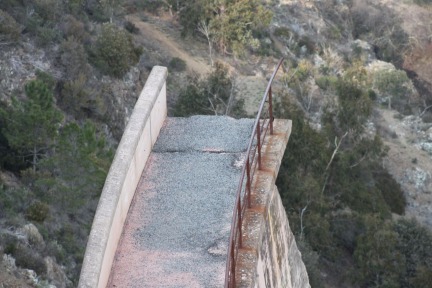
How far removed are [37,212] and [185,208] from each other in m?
6.70

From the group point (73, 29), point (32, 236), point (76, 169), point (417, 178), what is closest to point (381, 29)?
point (417, 178)

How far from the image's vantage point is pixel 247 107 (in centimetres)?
2959

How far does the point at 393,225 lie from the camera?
2478 centimetres

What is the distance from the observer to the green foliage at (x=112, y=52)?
22.9 m

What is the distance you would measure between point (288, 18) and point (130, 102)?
21.4m

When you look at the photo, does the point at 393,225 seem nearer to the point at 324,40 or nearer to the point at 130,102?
the point at 130,102

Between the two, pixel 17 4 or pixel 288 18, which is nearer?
pixel 17 4

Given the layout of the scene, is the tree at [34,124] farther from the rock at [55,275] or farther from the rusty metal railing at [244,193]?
the rusty metal railing at [244,193]

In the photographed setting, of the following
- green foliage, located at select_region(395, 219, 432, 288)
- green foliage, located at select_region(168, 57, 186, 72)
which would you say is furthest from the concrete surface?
green foliage, located at select_region(168, 57, 186, 72)

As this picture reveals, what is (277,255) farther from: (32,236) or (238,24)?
(238,24)

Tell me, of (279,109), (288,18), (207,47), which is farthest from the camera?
(288,18)

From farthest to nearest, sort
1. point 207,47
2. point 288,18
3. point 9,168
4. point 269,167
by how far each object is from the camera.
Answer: point 288,18
point 207,47
point 9,168
point 269,167

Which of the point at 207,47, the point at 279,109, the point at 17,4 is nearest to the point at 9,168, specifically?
the point at 17,4

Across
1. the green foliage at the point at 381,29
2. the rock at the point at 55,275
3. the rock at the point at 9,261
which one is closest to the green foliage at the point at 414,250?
the rock at the point at 55,275
